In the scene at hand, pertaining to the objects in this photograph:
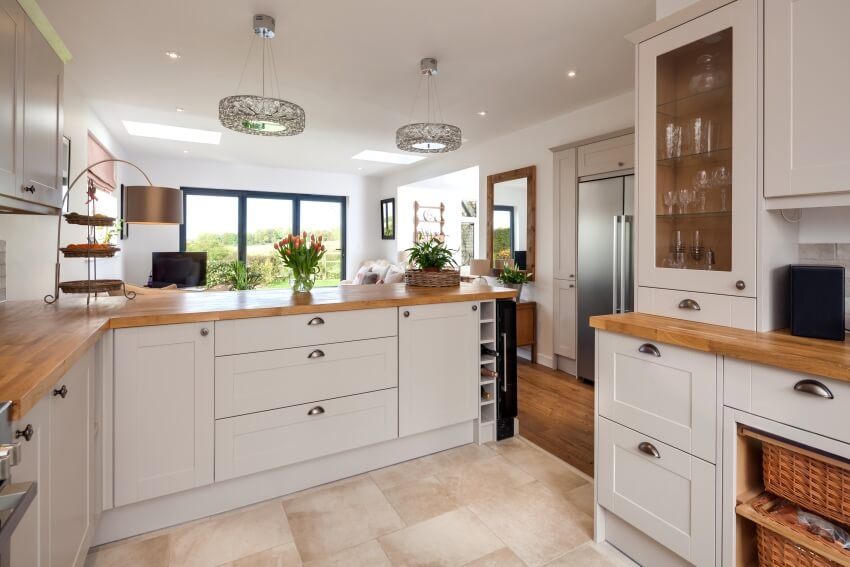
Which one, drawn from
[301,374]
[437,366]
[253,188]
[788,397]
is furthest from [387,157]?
[788,397]

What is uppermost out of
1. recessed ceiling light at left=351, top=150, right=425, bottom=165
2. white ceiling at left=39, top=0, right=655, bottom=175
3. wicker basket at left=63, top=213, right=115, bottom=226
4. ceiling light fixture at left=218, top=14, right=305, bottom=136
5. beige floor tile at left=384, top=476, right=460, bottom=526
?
recessed ceiling light at left=351, top=150, right=425, bottom=165

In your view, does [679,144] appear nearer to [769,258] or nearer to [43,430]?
[769,258]

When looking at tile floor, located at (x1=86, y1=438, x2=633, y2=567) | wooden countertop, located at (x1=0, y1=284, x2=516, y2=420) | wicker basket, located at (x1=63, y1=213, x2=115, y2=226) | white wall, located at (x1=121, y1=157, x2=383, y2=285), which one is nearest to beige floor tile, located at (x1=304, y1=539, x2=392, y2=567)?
tile floor, located at (x1=86, y1=438, x2=633, y2=567)

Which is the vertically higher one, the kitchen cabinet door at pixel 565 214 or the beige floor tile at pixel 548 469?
the kitchen cabinet door at pixel 565 214

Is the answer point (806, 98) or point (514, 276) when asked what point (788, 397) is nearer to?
point (806, 98)

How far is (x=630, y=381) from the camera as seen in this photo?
5.50ft

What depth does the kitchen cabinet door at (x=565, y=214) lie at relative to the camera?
434 centimetres

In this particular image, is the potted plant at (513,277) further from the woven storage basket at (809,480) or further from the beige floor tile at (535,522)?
the woven storage basket at (809,480)

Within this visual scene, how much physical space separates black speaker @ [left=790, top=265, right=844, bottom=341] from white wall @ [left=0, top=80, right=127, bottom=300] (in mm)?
3645

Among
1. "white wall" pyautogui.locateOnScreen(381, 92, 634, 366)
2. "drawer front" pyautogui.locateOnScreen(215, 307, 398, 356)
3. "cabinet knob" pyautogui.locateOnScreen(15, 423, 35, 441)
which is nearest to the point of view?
"cabinet knob" pyautogui.locateOnScreen(15, 423, 35, 441)

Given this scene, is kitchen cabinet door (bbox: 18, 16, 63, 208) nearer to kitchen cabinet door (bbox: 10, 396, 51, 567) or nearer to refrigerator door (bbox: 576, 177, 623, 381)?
kitchen cabinet door (bbox: 10, 396, 51, 567)

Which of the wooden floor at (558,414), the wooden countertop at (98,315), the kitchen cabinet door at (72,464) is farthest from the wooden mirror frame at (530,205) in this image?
the kitchen cabinet door at (72,464)

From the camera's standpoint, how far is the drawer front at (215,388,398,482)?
2.02m

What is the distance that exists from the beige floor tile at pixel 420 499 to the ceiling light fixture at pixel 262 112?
7.57ft
